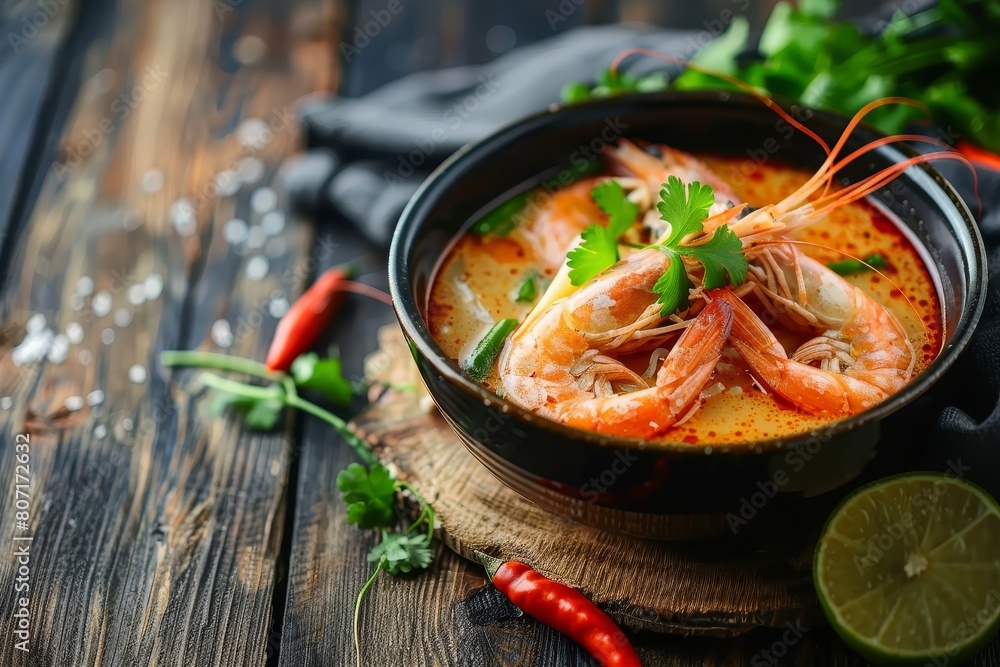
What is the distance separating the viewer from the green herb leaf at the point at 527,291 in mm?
2867

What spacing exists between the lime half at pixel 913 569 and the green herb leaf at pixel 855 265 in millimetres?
681

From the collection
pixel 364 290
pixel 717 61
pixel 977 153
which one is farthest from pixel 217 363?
pixel 977 153

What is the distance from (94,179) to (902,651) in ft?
10.8

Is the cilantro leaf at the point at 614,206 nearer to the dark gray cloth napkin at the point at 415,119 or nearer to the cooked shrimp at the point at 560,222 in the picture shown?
the cooked shrimp at the point at 560,222

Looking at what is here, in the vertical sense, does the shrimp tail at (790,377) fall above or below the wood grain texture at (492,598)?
above

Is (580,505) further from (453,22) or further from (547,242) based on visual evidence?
(453,22)

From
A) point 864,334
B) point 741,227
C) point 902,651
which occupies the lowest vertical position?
point 902,651

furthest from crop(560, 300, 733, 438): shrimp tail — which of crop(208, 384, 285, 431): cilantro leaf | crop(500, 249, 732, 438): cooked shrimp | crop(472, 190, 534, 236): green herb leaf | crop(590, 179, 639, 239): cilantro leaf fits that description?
crop(208, 384, 285, 431): cilantro leaf

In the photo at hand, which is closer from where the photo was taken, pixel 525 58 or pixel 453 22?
pixel 525 58

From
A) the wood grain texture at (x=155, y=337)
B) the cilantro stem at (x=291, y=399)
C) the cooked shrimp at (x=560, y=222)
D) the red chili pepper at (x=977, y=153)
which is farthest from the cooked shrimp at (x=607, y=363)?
the red chili pepper at (x=977, y=153)

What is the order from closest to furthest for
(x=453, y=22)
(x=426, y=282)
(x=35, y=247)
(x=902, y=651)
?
(x=902, y=651) < (x=426, y=282) < (x=35, y=247) < (x=453, y=22)

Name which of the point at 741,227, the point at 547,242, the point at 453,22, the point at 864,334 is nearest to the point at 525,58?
the point at 453,22

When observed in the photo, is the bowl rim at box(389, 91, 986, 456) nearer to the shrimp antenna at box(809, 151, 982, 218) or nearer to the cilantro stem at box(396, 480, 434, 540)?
the shrimp antenna at box(809, 151, 982, 218)

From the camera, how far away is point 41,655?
262 centimetres
